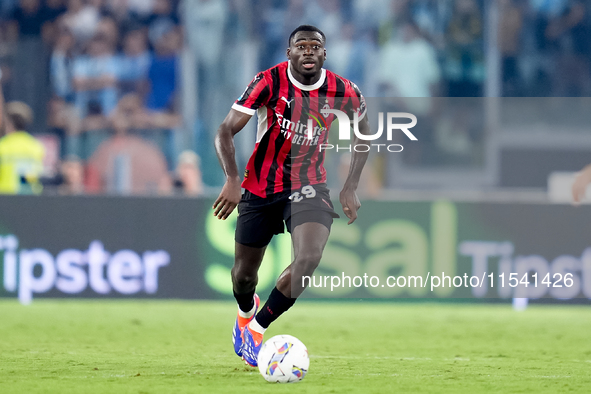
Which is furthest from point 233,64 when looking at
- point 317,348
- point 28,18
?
point 317,348

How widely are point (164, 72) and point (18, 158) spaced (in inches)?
90.0

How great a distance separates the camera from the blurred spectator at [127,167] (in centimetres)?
1055

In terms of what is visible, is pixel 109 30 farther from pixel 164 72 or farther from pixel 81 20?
pixel 164 72

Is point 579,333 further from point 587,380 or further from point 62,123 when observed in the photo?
point 62,123

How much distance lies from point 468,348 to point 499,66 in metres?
5.35

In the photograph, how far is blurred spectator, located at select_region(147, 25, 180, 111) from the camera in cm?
1141

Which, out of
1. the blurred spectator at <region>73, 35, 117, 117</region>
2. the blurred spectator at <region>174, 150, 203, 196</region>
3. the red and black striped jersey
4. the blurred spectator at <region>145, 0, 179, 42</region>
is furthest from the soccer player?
the blurred spectator at <region>145, 0, 179, 42</region>

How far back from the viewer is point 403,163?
35.6 ft

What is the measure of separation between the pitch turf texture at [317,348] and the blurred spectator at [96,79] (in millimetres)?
3150

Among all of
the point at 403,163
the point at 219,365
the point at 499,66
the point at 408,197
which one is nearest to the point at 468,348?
the point at 219,365

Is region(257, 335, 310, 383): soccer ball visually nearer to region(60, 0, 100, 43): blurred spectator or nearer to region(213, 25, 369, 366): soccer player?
region(213, 25, 369, 366): soccer player

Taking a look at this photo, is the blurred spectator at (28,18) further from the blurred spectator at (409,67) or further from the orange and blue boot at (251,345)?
the orange and blue boot at (251,345)

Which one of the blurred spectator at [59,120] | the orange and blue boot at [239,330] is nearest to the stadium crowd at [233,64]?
the blurred spectator at [59,120]

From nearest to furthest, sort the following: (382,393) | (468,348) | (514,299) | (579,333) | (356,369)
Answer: (382,393)
(356,369)
(468,348)
(579,333)
(514,299)
